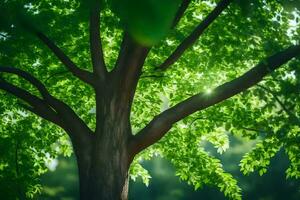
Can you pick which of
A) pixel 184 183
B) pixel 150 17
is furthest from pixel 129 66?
pixel 184 183

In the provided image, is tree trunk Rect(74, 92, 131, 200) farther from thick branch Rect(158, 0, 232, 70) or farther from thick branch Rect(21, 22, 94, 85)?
thick branch Rect(158, 0, 232, 70)

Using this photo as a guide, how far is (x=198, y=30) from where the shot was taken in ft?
26.3

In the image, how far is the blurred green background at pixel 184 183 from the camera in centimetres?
3488

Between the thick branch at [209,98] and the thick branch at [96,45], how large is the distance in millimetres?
1585

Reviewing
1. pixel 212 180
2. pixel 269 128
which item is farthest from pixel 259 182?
pixel 269 128

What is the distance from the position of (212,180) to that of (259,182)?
86.6 ft

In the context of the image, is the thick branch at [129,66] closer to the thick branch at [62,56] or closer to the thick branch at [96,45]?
the thick branch at [96,45]

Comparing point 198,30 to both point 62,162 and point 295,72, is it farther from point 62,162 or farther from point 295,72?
point 62,162

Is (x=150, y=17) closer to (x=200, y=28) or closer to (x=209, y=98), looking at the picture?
(x=209, y=98)

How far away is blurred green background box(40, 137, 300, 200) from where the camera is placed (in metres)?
34.9

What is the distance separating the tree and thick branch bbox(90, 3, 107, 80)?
2 centimetres

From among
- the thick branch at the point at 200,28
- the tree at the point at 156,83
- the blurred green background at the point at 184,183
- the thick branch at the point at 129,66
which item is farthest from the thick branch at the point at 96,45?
the blurred green background at the point at 184,183

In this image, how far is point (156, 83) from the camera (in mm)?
11328

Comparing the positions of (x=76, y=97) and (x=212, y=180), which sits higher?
(x=76, y=97)
